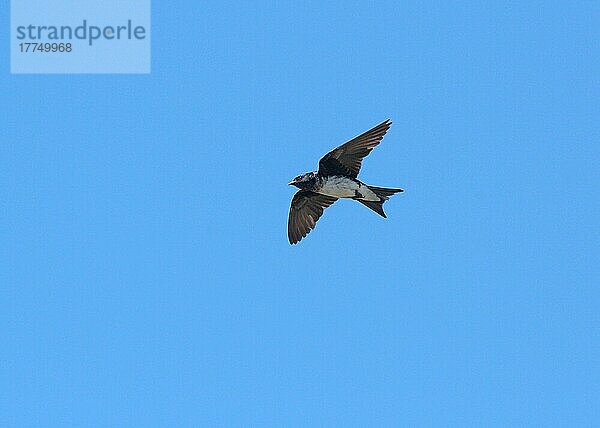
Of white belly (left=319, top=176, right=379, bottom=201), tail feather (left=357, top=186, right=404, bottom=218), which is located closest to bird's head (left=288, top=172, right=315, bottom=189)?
white belly (left=319, top=176, right=379, bottom=201)

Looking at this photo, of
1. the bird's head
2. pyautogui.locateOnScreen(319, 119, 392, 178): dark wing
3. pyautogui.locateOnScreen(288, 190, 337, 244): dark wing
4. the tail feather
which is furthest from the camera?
pyautogui.locateOnScreen(288, 190, 337, 244): dark wing

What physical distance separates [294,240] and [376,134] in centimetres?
391

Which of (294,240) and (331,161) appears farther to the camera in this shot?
(294,240)

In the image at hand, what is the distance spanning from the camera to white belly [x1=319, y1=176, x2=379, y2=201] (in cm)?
2192

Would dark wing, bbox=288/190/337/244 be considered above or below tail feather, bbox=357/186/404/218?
above

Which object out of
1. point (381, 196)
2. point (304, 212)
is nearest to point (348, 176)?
point (381, 196)

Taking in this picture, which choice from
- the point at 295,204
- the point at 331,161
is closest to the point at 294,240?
the point at 295,204

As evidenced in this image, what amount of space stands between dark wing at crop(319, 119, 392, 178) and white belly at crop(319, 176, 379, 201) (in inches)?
6.1

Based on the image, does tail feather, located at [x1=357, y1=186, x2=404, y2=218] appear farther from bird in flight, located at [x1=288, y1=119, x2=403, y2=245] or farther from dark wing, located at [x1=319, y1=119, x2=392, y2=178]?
dark wing, located at [x1=319, y1=119, x2=392, y2=178]

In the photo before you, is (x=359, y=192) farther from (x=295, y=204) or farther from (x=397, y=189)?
(x=295, y=204)

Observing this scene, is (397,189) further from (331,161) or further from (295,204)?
(295,204)

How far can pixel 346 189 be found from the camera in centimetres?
2214

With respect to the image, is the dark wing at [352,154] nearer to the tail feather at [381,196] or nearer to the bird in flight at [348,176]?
the bird in flight at [348,176]

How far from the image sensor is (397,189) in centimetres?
2188
